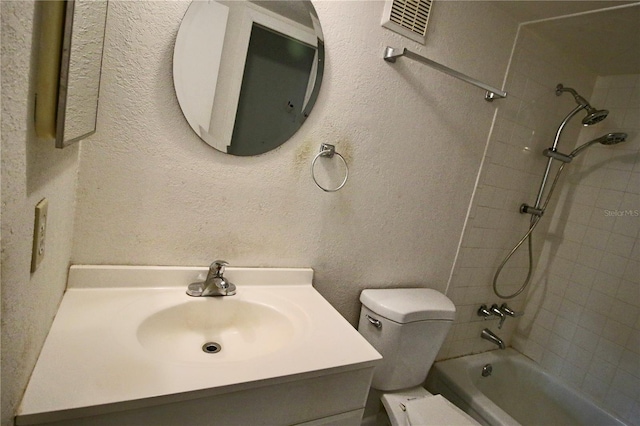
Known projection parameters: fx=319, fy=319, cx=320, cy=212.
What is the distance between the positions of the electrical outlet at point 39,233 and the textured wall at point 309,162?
1.16 ft

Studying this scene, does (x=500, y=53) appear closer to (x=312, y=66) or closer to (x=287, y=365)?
(x=312, y=66)

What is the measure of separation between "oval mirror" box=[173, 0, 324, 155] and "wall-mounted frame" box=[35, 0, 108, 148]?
1.10 ft

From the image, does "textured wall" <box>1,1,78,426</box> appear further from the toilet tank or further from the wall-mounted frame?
the toilet tank

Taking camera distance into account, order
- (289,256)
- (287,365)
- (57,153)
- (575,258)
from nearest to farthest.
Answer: (57,153)
(287,365)
(289,256)
(575,258)

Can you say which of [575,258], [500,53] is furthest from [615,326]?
[500,53]

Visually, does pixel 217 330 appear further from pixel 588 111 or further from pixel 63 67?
pixel 588 111

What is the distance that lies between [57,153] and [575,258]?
90.3 inches

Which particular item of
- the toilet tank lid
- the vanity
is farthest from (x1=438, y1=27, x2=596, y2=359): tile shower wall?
the vanity

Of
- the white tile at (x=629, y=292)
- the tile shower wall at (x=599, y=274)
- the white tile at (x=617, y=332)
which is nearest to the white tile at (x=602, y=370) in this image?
the tile shower wall at (x=599, y=274)

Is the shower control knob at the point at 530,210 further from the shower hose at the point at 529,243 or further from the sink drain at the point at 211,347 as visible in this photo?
the sink drain at the point at 211,347

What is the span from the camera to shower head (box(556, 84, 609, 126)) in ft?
5.18

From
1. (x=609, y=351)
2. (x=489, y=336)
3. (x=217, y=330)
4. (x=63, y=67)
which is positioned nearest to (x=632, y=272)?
(x=609, y=351)

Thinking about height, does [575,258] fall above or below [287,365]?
above

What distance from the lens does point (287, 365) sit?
0.73 m
